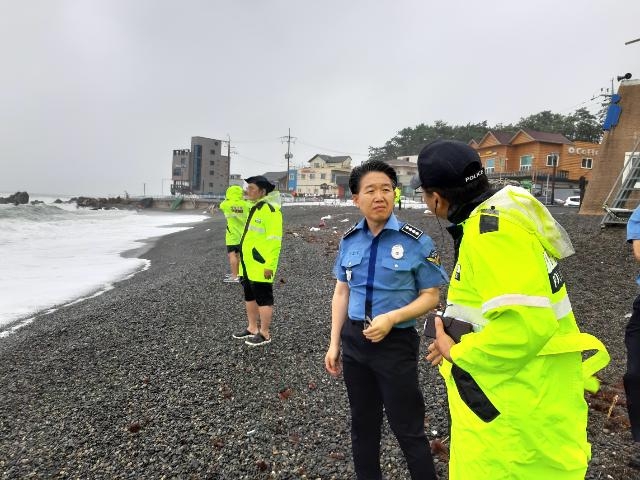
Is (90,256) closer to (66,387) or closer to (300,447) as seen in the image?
(66,387)

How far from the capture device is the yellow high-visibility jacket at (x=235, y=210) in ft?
27.2

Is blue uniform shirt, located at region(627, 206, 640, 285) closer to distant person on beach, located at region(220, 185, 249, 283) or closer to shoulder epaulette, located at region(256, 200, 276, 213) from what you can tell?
shoulder epaulette, located at region(256, 200, 276, 213)

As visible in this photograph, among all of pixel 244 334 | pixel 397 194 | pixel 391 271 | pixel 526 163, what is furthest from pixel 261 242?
pixel 526 163

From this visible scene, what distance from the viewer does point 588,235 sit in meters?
11.1

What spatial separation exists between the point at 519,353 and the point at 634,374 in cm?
267

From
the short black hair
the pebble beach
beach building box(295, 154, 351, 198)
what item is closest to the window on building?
beach building box(295, 154, 351, 198)

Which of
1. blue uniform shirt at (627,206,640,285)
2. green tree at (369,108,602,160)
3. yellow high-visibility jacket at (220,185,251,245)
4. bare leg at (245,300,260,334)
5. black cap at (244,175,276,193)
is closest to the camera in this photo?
blue uniform shirt at (627,206,640,285)

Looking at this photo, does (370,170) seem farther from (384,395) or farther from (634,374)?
(634,374)

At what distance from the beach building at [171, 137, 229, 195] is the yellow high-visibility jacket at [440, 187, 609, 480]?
82.1 meters

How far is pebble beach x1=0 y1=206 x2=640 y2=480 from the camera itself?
10.5ft

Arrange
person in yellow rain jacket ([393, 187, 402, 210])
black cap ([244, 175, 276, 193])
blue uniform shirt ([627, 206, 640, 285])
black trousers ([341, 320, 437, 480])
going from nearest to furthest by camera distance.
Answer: black trousers ([341, 320, 437, 480]) → person in yellow rain jacket ([393, 187, 402, 210]) → blue uniform shirt ([627, 206, 640, 285]) → black cap ([244, 175, 276, 193])

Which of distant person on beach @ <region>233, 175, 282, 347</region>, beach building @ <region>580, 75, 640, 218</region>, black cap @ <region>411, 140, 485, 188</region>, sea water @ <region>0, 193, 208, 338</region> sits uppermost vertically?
beach building @ <region>580, 75, 640, 218</region>

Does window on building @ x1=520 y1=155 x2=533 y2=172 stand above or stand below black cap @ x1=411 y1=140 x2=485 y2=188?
above

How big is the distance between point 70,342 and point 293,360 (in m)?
3.48
